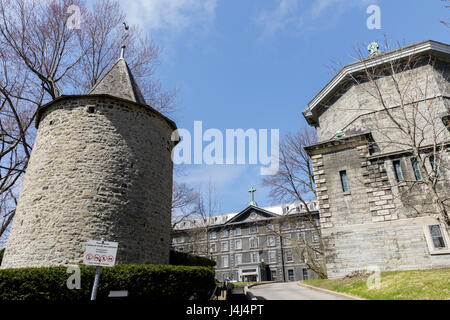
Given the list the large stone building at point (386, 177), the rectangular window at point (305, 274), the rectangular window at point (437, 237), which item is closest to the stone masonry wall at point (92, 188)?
the large stone building at point (386, 177)

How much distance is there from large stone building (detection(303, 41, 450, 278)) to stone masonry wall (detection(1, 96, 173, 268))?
9.23m

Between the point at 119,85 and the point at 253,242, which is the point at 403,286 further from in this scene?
the point at 253,242

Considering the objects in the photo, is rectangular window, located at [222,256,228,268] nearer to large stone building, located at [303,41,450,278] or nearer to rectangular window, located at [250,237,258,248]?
rectangular window, located at [250,237,258,248]

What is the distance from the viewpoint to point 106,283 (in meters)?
9.48

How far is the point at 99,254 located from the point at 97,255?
4 cm

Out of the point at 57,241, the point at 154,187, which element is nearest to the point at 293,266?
the point at 154,187

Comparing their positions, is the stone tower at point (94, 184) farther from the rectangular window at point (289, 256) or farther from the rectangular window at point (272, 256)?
the rectangular window at point (272, 256)

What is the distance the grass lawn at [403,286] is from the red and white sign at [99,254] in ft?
30.2

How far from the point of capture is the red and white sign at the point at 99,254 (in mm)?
6152

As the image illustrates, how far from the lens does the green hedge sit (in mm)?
8836

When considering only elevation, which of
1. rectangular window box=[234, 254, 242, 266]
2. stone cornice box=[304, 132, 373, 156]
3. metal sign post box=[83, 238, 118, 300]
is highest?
stone cornice box=[304, 132, 373, 156]

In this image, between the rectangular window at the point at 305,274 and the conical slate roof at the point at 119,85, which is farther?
the rectangular window at the point at 305,274

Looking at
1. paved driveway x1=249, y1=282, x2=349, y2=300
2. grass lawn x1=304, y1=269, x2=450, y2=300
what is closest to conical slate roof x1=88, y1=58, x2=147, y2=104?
paved driveway x1=249, y1=282, x2=349, y2=300

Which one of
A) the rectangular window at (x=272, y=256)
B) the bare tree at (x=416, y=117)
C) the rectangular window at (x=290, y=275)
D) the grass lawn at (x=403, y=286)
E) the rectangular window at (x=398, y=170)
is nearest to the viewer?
the grass lawn at (x=403, y=286)
